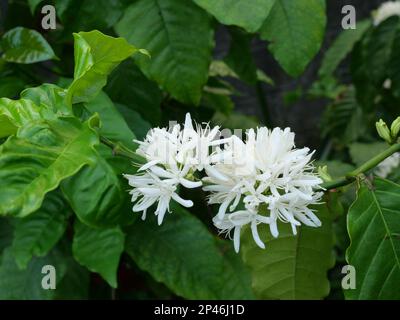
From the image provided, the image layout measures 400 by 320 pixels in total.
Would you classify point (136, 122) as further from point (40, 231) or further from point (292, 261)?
point (292, 261)

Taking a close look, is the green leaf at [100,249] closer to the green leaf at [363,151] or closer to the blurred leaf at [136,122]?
the blurred leaf at [136,122]

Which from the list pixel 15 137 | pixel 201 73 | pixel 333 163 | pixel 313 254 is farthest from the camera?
pixel 333 163

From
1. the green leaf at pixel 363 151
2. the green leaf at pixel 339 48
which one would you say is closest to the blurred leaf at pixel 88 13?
the green leaf at pixel 363 151

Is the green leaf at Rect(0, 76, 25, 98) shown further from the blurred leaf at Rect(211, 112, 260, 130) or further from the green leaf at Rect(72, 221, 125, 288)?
the blurred leaf at Rect(211, 112, 260, 130)

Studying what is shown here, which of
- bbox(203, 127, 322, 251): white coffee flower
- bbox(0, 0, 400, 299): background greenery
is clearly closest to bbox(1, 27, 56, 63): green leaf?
bbox(0, 0, 400, 299): background greenery

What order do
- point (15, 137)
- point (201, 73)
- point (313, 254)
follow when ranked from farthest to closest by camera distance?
1. point (201, 73)
2. point (313, 254)
3. point (15, 137)

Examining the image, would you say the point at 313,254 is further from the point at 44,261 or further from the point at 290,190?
the point at 44,261

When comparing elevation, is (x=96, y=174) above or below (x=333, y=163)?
above

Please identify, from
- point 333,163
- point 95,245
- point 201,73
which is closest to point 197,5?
point 201,73
